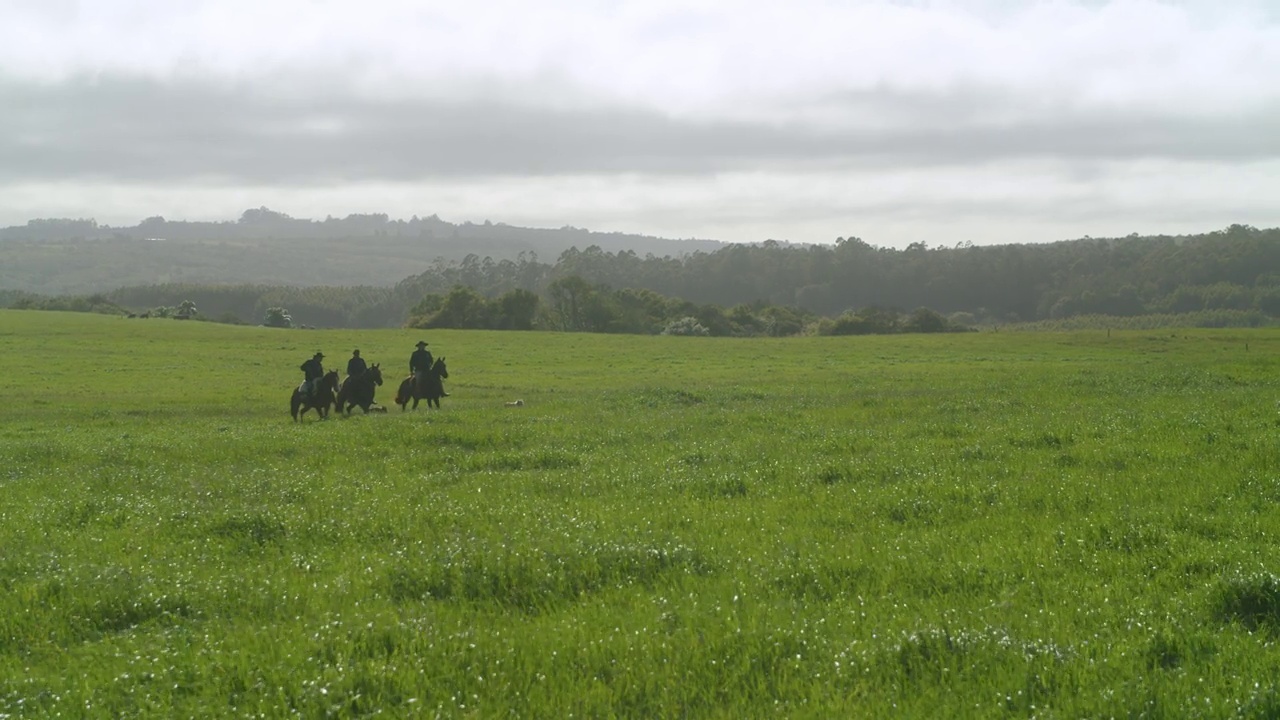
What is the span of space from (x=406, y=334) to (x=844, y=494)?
71.5 metres

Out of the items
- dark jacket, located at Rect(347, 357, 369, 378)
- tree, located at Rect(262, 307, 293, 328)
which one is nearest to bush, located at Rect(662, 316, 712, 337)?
tree, located at Rect(262, 307, 293, 328)

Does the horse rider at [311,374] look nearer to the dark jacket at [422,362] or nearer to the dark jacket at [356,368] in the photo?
the dark jacket at [356,368]

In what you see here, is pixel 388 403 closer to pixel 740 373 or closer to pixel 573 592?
pixel 740 373

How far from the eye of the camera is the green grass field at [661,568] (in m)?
6.36

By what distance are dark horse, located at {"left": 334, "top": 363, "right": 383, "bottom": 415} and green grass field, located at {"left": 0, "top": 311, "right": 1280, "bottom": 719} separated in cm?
666

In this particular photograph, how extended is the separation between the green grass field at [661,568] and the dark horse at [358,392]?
21.8 ft

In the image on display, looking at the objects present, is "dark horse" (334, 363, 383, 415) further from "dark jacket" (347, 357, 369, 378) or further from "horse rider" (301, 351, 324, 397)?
"horse rider" (301, 351, 324, 397)

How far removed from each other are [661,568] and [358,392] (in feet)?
70.9

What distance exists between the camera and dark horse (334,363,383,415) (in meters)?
28.6

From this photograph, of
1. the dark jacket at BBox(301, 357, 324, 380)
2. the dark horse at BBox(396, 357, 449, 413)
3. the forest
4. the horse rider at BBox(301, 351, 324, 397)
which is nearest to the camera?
the horse rider at BBox(301, 351, 324, 397)

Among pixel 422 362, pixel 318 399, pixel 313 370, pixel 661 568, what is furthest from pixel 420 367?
pixel 661 568

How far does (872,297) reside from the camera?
18888 centimetres

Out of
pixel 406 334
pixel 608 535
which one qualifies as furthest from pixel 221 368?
pixel 608 535

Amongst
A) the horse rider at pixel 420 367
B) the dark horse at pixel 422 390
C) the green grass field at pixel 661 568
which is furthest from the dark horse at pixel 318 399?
the green grass field at pixel 661 568
